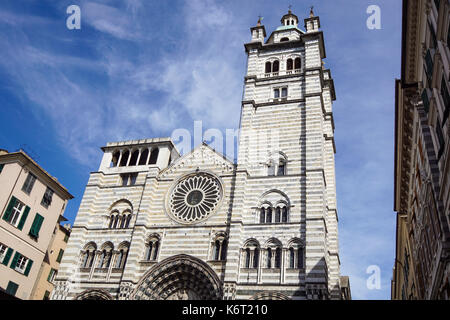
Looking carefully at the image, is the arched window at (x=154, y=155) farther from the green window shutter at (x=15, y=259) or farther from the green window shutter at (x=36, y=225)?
the green window shutter at (x=15, y=259)

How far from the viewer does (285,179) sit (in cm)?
2733

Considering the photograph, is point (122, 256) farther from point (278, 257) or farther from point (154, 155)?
point (278, 257)

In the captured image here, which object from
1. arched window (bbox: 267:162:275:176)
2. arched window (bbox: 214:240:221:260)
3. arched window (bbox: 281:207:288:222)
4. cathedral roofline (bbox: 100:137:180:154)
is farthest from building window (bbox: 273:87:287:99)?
arched window (bbox: 214:240:221:260)

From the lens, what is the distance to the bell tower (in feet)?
77.9

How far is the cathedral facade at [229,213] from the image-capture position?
960 inches

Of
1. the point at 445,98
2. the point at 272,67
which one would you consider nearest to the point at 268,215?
the point at 272,67

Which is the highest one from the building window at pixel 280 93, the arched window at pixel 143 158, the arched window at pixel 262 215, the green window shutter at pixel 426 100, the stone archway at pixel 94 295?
the building window at pixel 280 93

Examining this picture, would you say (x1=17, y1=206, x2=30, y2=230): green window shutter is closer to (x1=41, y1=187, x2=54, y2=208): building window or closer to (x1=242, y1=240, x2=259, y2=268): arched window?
(x1=41, y1=187, x2=54, y2=208): building window

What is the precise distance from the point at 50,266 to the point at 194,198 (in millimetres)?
12346

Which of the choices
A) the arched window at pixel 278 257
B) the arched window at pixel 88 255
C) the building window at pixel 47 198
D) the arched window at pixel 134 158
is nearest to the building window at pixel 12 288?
the arched window at pixel 88 255

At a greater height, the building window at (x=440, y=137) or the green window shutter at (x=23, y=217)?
the green window shutter at (x=23, y=217)

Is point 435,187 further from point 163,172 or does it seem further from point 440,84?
point 163,172

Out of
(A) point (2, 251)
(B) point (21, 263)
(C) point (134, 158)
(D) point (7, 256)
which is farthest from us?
(C) point (134, 158)

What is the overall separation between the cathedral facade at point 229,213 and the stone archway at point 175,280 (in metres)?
0.07
